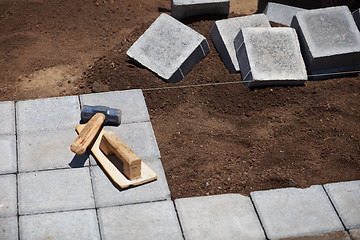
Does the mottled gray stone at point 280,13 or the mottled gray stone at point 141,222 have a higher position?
the mottled gray stone at point 280,13

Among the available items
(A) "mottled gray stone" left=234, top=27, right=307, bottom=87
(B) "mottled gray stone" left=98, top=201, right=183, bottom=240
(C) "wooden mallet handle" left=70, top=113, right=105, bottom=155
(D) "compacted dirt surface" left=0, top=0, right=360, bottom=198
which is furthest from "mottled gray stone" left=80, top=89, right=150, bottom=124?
(A) "mottled gray stone" left=234, top=27, right=307, bottom=87

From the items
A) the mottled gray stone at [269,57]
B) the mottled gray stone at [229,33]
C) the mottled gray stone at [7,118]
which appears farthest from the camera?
the mottled gray stone at [229,33]

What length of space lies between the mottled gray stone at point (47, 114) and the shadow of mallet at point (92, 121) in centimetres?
21

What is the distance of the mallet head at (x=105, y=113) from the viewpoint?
20.7 ft

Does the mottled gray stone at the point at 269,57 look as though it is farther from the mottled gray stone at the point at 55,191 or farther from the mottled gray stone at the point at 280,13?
the mottled gray stone at the point at 55,191

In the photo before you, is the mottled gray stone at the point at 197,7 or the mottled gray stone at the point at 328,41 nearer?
the mottled gray stone at the point at 328,41

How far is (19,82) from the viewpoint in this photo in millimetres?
7203

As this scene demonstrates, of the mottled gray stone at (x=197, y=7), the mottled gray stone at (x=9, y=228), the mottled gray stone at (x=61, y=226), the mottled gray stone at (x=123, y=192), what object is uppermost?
the mottled gray stone at (x=197, y=7)

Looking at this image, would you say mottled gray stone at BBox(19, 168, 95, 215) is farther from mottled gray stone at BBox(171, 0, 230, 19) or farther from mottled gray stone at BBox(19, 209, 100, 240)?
mottled gray stone at BBox(171, 0, 230, 19)

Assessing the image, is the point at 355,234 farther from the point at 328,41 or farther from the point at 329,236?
the point at 328,41

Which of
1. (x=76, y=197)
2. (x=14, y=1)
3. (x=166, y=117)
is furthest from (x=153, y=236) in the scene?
(x=14, y=1)

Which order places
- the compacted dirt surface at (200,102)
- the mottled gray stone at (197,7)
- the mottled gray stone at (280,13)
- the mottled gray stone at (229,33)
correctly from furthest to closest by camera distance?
the mottled gray stone at (280,13) < the mottled gray stone at (197,7) < the mottled gray stone at (229,33) < the compacted dirt surface at (200,102)

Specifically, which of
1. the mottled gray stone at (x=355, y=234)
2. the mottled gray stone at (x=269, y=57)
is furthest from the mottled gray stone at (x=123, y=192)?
the mottled gray stone at (x=269, y=57)

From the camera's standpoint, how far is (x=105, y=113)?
20.7 ft
